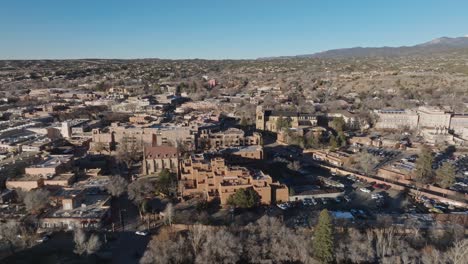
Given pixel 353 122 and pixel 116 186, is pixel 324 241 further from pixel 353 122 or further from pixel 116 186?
pixel 353 122

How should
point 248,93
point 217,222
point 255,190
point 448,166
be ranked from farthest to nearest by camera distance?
point 248,93 → point 448,166 → point 255,190 → point 217,222

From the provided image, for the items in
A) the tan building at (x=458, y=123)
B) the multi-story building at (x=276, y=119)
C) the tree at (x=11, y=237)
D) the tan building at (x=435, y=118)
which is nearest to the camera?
the tree at (x=11, y=237)

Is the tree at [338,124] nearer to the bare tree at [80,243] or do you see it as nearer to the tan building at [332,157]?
the tan building at [332,157]

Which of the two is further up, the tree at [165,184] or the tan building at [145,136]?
the tan building at [145,136]

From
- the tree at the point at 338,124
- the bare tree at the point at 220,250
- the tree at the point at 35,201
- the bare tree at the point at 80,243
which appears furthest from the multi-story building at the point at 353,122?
the bare tree at the point at 80,243

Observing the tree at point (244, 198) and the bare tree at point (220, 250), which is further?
the tree at point (244, 198)

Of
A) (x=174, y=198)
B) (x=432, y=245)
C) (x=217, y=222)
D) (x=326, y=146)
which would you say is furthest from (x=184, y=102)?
(x=432, y=245)

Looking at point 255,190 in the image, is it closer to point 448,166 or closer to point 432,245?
point 432,245
